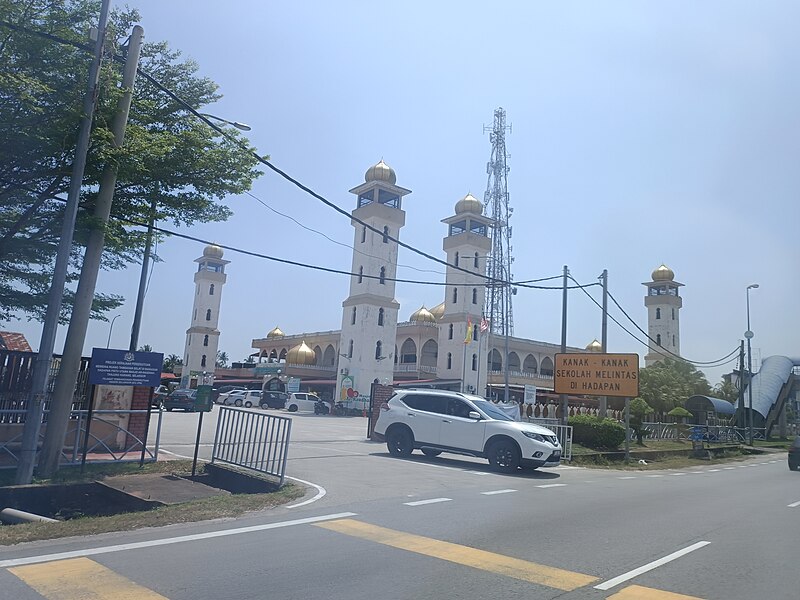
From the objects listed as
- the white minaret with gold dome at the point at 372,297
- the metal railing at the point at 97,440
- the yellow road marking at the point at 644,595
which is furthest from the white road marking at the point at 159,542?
the white minaret with gold dome at the point at 372,297

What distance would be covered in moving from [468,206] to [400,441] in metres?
50.9

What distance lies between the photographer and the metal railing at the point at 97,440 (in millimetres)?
12406

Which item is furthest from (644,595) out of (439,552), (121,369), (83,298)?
(83,298)

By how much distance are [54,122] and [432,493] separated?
904 centimetres

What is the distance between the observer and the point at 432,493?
11.2m

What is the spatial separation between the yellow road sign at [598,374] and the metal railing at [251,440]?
1405 cm

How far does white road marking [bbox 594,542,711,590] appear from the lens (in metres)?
5.99

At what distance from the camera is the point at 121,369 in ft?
39.9

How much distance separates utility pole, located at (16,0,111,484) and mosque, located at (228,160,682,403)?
4096 cm

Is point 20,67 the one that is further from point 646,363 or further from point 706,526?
point 646,363

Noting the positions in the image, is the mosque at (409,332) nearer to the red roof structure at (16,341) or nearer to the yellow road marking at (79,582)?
the red roof structure at (16,341)

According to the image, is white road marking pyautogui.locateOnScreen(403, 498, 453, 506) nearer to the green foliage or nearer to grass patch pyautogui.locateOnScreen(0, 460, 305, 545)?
grass patch pyautogui.locateOnScreen(0, 460, 305, 545)

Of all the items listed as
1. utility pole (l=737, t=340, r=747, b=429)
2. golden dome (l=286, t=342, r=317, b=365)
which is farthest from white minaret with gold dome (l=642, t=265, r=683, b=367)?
golden dome (l=286, t=342, r=317, b=365)

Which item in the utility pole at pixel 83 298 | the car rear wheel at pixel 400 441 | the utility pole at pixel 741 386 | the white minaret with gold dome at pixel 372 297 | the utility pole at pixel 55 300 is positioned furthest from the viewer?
the white minaret with gold dome at pixel 372 297
